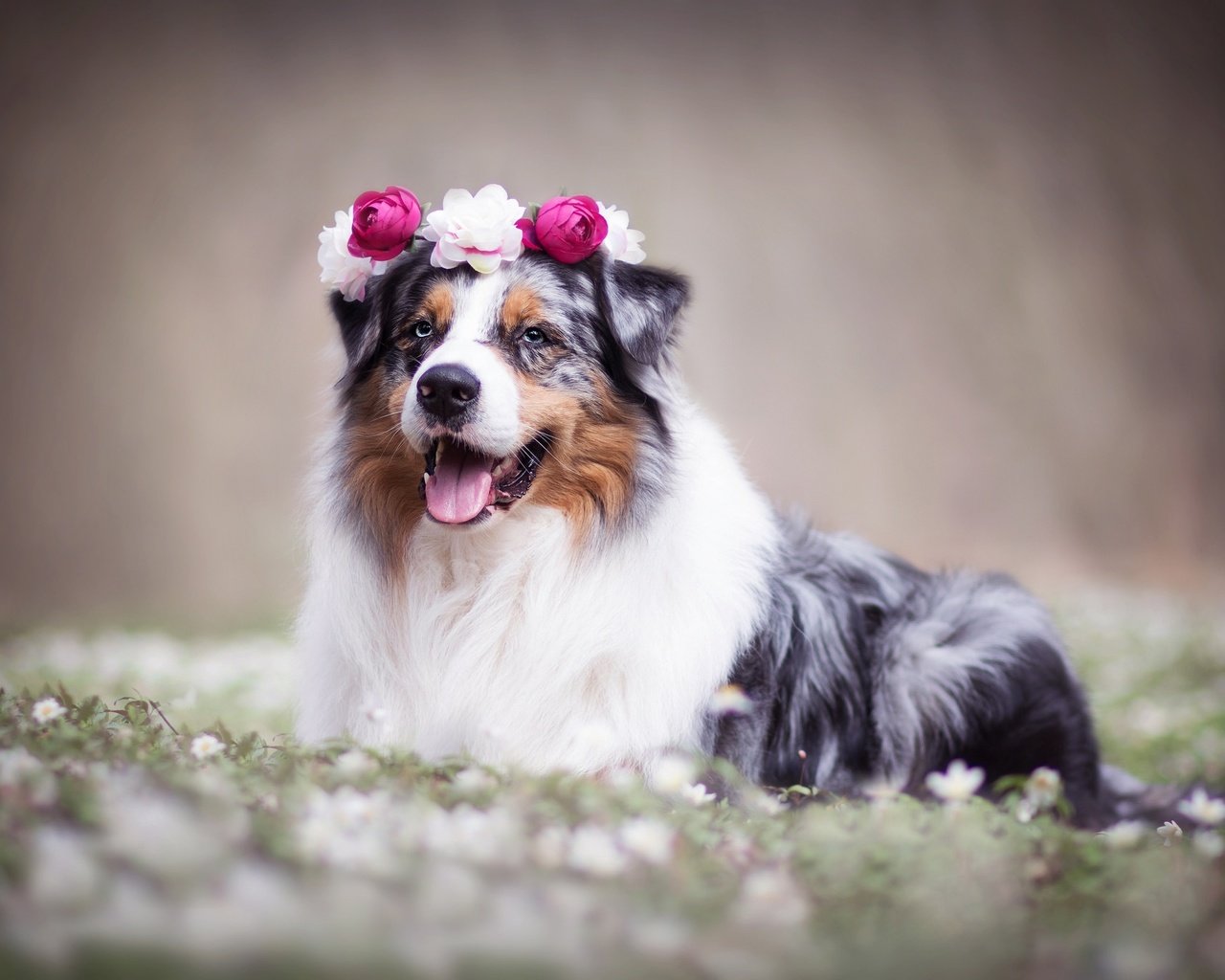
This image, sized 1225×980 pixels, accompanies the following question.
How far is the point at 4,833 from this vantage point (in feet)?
7.06

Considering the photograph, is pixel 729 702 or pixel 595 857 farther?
pixel 729 702

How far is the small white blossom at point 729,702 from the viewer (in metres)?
3.18

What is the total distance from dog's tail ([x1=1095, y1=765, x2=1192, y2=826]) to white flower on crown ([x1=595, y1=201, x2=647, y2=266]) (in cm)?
246

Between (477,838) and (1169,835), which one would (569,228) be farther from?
(1169,835)

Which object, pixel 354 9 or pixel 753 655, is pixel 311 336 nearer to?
pixel 354 9

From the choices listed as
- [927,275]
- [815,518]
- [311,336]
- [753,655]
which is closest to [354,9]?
[311,336]

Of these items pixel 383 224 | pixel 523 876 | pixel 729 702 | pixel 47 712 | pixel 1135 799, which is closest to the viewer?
pixel 523 876

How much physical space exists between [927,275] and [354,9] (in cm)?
576

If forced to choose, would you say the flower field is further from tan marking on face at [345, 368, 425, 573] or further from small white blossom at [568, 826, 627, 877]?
tan marking on face at [345, 368, 425, 573]

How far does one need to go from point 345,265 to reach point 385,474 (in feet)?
2.31

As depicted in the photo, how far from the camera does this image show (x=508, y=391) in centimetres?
310

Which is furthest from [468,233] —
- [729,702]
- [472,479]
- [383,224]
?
[729,702]

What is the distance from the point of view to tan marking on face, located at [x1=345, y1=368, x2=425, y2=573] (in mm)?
3340

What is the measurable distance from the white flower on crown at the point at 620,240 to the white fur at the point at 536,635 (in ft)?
2.26
